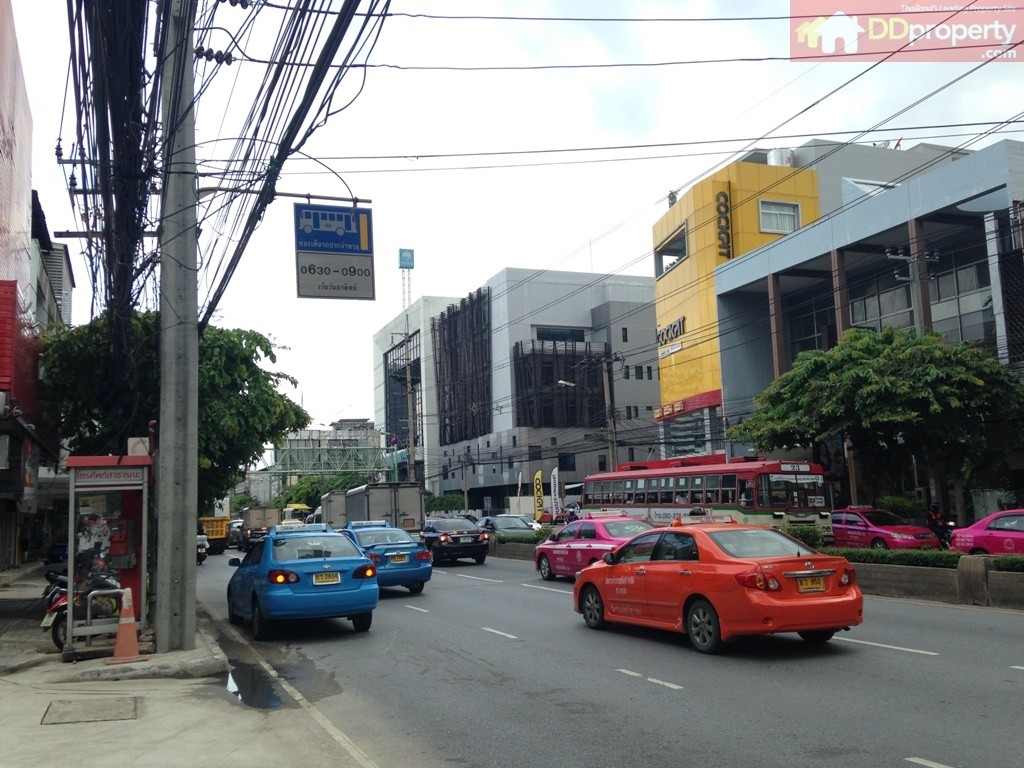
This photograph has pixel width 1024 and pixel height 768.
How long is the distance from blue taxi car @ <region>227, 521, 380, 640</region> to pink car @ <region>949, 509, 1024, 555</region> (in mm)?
13212

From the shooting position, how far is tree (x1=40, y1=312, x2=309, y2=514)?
658 inches

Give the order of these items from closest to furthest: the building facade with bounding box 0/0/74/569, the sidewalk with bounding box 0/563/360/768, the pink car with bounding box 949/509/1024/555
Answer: the sidewalk with bounding box 0/563/360/768 < the building facade with bounding box 0/0/74/569 < the pink car with bounding box 949/509/1024/555

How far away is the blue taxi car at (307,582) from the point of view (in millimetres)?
13570

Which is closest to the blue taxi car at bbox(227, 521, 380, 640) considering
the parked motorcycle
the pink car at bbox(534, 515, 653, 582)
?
the parked motorcycle

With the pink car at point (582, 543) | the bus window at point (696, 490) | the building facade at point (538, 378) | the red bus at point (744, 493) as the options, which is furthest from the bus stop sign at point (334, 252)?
the building facade at point (538, 378)

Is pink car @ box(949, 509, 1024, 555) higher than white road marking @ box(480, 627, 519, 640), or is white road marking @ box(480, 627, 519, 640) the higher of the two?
pink car @ box(949, 509, 1024, 555)

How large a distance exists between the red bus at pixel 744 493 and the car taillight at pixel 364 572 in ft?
38.9

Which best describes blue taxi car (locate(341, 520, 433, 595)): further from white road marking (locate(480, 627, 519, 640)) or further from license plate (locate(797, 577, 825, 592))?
license plate (locate(797, 577, 825, 592))

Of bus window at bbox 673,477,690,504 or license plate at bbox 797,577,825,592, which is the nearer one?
license plate at bbox 797,577,825,592

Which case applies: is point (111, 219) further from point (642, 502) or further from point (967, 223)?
point (967, 223)

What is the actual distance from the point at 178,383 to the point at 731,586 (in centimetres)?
757

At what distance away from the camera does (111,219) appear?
41.7 ft

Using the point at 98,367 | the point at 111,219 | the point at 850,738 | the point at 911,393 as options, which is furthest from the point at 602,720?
the point at 911,393

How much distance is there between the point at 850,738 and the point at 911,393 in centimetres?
2037
